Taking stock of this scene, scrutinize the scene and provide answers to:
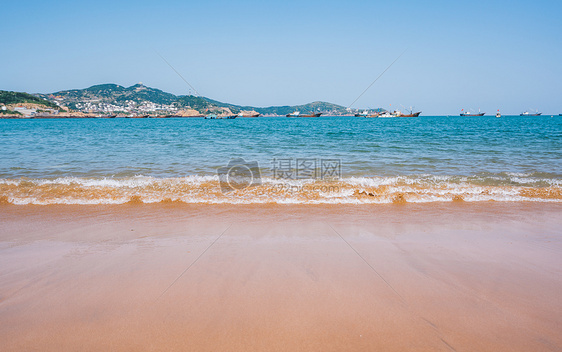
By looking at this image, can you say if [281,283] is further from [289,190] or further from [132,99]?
[132,99]

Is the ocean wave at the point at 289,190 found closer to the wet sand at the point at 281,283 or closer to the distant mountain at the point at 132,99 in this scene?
the wet sand at the point at 281,283

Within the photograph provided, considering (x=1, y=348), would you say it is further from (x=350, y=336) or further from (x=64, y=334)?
(x=350, y=336)

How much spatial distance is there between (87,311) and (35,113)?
550 feet

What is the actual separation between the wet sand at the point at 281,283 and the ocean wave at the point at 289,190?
1.41m

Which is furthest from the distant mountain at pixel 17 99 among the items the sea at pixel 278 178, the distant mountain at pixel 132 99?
the sea at pixel 278 178

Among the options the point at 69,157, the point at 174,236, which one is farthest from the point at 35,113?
the point at 174,236

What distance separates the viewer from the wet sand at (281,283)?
2377 mm

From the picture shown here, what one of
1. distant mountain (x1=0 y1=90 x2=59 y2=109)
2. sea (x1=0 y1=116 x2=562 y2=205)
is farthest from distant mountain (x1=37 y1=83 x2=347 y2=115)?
sea (x1=0 y1=116 x2=562 y2=205)

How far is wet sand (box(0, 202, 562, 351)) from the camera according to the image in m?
2.38

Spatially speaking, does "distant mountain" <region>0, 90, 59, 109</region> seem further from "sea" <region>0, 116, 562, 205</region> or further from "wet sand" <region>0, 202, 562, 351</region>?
"wet sand" <region>0, 202, 562, 351</region>

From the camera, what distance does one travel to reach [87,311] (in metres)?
2.69

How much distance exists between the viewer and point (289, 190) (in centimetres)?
768

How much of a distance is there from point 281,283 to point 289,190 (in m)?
4.58

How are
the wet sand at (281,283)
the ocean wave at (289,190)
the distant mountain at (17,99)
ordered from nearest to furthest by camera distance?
the wet sand at (281,283) < the ocean wave at (289,190) < the distant mountain at (17,99)
